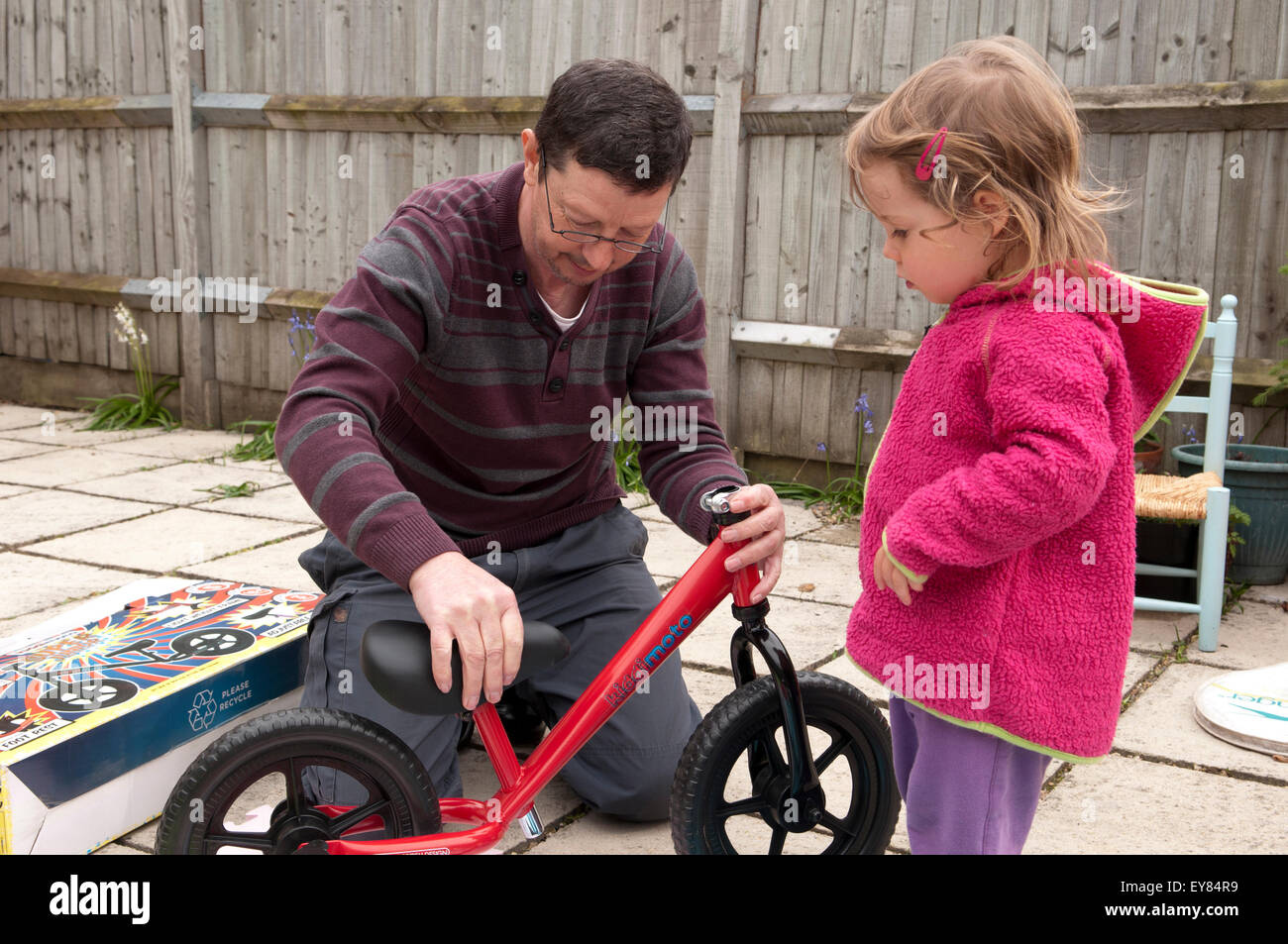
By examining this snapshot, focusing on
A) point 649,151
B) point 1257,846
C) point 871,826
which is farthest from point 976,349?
point 1257,846

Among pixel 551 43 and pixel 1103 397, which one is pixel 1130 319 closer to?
pixel 1103 397

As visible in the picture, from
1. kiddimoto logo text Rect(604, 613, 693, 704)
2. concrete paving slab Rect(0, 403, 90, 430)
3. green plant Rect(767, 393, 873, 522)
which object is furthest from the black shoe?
concrete paving slab Rect(0, 403, 90, 430)

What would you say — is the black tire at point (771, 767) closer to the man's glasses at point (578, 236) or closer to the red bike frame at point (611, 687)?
the red bike frame at point (611, 687)

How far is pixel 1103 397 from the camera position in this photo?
154cm

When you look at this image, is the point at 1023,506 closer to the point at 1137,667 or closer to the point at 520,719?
the point at 520,719

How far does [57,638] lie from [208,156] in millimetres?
4526

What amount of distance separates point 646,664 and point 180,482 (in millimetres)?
3939

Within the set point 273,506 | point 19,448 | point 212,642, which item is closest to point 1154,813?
point 212,642

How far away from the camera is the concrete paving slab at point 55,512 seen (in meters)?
4.29

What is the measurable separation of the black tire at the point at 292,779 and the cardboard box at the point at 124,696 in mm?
521

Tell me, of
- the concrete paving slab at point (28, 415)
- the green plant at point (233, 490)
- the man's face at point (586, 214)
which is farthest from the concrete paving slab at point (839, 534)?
the concrete paving slab at point (28, 415)

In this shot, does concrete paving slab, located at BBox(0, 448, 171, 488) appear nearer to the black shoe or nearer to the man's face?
the black shoe

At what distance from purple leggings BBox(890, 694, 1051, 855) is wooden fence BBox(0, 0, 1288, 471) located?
2.62m

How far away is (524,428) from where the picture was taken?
2.30 metres
